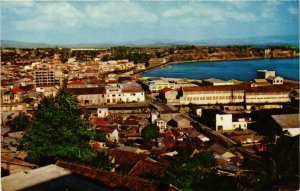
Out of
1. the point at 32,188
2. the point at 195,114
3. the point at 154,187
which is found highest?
the point at 32,188

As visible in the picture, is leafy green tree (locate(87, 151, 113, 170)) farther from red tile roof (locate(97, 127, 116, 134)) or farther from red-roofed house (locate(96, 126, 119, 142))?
red tile roof (locate(97, 127, 116, 134))

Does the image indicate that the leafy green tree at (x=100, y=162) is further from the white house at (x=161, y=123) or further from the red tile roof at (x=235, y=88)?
the red tile roof at (x=235, y=88)

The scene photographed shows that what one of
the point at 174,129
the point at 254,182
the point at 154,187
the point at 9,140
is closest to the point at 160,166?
the point at 154,187

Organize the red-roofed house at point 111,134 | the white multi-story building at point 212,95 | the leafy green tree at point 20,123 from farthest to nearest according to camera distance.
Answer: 1. the white multi-story building at point 212,95
2. the leafy green tree at point 20,123
3. the red-roofed house at point 111,134

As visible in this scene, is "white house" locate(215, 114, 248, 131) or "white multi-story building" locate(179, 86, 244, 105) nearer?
"white house" locate(215, 114, 248, 131)

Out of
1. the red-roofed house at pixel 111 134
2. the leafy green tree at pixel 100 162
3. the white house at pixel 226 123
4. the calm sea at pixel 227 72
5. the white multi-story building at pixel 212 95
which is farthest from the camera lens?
the calm sea at pixel 227 72

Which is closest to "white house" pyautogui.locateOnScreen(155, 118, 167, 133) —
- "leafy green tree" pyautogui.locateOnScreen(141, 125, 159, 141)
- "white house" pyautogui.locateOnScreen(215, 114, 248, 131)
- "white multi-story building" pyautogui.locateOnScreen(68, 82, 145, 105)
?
"white house" pyautogui.locateOnScreen(215, 114, 248, 131)

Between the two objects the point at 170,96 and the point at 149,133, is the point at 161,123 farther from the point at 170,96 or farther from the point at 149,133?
the point at 170,96

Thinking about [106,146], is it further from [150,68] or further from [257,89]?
[150,68]

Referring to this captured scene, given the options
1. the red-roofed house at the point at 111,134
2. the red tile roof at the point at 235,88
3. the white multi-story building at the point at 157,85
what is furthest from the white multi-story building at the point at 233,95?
the red-roofed house at the point at 111,134
